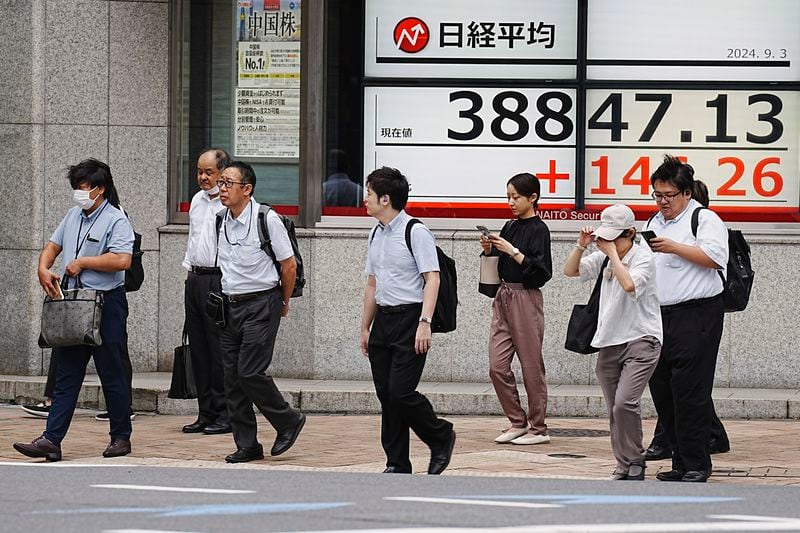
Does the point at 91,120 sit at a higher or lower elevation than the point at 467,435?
higher

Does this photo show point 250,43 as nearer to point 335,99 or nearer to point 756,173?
point 335,99

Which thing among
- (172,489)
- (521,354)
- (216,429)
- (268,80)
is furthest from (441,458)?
(268,80)

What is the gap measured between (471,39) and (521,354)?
12.3ft

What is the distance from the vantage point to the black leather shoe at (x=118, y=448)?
994 centimetres

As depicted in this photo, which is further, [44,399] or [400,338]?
A: [44,399]

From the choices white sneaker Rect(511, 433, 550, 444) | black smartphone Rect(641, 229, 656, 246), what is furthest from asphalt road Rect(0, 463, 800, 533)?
white sneaker Rect(511, 433, 550, 444)

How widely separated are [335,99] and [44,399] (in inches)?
137

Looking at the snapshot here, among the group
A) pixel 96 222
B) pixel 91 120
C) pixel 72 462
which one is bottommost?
pixel 72 462

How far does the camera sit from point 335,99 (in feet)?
45.0

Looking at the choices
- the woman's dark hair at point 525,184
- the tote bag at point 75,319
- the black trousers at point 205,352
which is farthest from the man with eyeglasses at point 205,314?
the woman's dark hair at point 525,184

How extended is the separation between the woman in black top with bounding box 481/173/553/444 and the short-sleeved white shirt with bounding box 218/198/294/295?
1556mm

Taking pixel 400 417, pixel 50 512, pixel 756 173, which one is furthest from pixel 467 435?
pixel 50 512

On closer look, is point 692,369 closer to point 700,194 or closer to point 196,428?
point 700,194

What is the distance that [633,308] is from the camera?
8.83m
